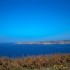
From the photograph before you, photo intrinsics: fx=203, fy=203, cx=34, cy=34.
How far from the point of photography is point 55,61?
52.2 ft

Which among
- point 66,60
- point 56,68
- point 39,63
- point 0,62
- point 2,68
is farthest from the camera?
point 66,60

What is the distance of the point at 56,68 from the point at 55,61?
324 cm

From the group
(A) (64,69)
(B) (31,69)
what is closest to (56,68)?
(A) (64,69)

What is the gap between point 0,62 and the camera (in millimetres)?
14102

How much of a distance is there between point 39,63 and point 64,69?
3203mm

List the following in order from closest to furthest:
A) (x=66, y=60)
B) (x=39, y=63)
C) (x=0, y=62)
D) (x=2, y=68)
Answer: (x=2, y=68) → (x=0, y=62) → (x=39, y=63) → (x=66, y=60)

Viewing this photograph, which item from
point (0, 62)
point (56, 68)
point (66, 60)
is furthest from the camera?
point (66, 60)

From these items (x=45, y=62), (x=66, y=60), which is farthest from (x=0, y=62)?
(x=66, y=60)

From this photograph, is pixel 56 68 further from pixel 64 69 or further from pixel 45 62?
pixel 45 62

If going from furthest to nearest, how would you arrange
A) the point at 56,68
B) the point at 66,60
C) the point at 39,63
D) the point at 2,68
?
the point at 66,60
the point at 39,63
the point at 56,68
the point at 2,68

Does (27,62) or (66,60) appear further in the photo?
(66,60)

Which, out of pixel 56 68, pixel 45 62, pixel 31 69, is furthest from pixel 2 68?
pixel 45 62

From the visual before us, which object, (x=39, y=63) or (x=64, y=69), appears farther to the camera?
(x=39, y=63)

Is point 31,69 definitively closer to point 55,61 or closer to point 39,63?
point 39,63
